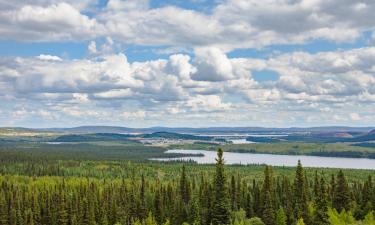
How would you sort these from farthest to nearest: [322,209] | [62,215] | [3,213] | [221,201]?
[3,213], [62,215], [322,209], [221,201]

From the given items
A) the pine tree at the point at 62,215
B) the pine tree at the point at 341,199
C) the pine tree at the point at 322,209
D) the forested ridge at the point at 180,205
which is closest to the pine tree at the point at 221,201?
the pine tree at the point at 322,209

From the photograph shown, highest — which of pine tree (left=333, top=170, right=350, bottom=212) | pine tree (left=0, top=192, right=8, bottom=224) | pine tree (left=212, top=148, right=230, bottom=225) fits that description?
pine tree (left=212, top=148, right=230, bottom=225)

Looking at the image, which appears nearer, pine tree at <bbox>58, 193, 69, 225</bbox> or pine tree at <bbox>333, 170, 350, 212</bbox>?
pine tree at <bbox>333, 170, 350, 212</bbox>

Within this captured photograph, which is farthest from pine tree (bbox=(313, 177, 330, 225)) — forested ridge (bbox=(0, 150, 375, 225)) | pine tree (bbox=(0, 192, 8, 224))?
pine tree (bbox=(0, 192, 8, 224))

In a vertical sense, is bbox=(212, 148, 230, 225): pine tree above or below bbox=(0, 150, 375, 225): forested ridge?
above

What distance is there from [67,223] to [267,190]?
229 feet

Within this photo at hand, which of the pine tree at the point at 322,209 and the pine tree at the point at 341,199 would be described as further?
the pine tree at the point at 341,199

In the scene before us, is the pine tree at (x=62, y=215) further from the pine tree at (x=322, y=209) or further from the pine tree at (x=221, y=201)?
the pine tree at (x=322, y=209)

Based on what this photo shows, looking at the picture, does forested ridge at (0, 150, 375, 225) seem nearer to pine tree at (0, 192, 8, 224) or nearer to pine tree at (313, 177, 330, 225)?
pine tree at (0, 192, 8, 224)

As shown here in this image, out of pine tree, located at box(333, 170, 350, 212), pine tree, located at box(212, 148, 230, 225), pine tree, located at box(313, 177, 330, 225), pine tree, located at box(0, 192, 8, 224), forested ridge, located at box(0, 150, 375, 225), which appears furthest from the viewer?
pine tree, located at box(0, 192, 8, 224)

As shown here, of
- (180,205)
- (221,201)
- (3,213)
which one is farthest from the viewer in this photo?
(3,213)

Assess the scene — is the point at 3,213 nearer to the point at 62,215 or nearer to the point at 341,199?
the point at 62,215

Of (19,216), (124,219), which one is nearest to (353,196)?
(124,219)

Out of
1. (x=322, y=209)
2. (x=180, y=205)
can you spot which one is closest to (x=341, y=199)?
(x=322, y=209)
